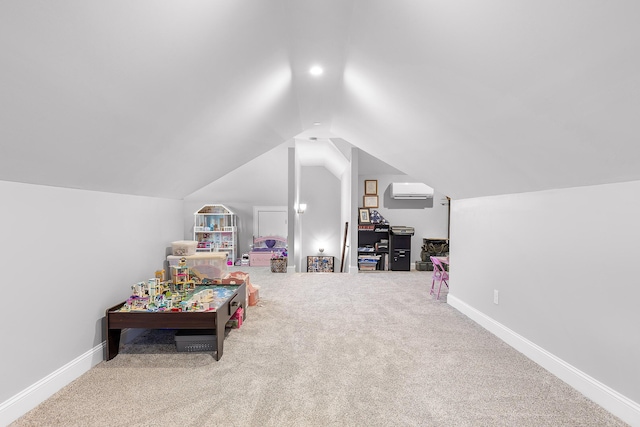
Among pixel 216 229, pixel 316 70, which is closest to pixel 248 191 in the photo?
pixel 216 229

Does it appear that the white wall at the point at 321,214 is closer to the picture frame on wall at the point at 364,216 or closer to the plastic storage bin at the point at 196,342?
the picture frame on wall at the point at 364,216

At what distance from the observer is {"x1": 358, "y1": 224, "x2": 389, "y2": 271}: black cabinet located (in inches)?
257

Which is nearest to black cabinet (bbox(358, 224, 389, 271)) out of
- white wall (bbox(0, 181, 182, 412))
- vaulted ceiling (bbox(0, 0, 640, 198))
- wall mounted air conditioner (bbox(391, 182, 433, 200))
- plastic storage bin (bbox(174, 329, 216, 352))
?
wall mounted air conditioner (bbox(391, 182, 433, 200))

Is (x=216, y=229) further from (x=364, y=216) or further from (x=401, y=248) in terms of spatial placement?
(x=401, y=248)

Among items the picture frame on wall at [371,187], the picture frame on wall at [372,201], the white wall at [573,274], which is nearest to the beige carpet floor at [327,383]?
the white wall at [573,274]

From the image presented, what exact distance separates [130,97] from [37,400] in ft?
6.17

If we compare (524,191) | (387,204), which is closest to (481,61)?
(524,191)

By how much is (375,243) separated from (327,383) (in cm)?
456

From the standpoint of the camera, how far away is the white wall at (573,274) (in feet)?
6.07

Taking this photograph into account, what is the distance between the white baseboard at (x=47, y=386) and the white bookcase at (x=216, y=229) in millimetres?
5115

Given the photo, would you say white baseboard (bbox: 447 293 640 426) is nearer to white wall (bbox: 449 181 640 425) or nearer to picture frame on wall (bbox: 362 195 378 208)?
white wall (bbox: 449 181 640 425)

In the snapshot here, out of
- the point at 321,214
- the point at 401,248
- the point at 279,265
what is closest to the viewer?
the point at 279,265

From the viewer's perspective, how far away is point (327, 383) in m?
2.19

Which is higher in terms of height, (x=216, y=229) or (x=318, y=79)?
(x=318, y=79)
